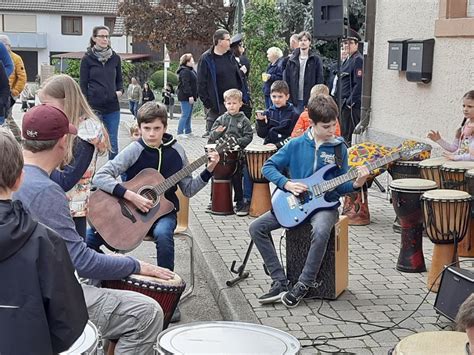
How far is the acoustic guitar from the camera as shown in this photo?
5.50 meters

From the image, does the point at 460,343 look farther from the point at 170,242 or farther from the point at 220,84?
the point at 220,84

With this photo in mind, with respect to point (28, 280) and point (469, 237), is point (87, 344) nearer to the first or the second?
point (28, 280)

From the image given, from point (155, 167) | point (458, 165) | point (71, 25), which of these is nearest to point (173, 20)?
point (71, 25)

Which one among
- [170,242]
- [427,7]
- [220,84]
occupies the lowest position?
[170,242]

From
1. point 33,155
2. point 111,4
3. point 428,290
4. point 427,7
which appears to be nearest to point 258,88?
point 427,7

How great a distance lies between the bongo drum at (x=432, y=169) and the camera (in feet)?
22.9

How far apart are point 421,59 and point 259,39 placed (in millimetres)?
10329

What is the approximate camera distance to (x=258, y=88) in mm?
19406

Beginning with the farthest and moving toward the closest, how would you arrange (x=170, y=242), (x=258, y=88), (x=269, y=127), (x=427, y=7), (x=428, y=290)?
(x=258, y=88)
(x=427, y=7)
(x=269, y=127)
(x=428, y=290)
(x=170, y=242)

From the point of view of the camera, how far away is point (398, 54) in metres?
10.3

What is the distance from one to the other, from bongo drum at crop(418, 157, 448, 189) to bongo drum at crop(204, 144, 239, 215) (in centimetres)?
237

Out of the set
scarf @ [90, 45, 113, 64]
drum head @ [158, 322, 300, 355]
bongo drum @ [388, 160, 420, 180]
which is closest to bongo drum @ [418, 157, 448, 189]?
bongo drum @ [388, 160, 420, 180]

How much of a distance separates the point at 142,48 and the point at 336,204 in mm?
57924

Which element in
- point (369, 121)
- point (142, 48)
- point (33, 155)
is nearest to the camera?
point (33, 155)
